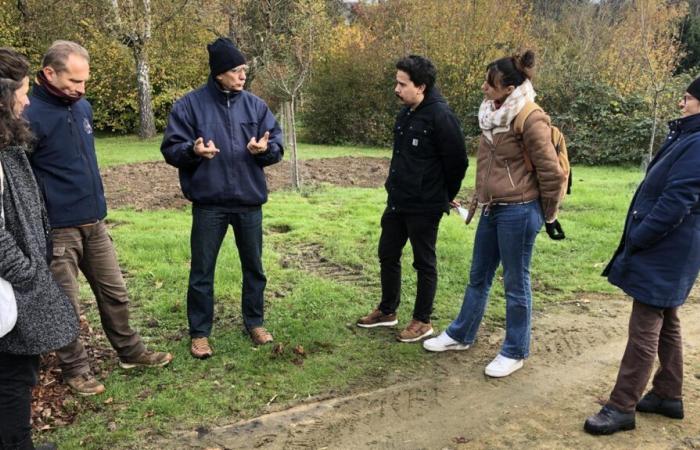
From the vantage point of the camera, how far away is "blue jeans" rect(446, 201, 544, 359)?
382cm

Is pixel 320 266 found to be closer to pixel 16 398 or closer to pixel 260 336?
pixel 260 336

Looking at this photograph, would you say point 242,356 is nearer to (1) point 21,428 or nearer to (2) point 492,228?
(1) point 21,428

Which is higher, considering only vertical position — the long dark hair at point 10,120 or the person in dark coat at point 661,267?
the long dark hair at point 10,120

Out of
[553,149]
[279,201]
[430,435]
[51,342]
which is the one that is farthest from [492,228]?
[279,201]

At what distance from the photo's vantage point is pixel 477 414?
141 inches

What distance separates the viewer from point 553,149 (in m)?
3.65

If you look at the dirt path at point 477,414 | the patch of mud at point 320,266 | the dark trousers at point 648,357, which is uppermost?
the dark trousers at point 648,357

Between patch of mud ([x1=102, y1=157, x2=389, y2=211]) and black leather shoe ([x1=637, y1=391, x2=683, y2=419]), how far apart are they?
7596mm

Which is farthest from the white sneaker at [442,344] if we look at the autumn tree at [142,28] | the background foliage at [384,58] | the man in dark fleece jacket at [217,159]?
the autumn tree at [142,28]

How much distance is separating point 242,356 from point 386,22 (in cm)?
2059

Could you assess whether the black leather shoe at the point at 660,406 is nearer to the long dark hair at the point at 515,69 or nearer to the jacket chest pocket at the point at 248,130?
the long dark hair at the point at 515,69

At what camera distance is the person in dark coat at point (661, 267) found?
3.03 meters

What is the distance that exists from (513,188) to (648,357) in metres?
1.27

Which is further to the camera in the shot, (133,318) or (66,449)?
(133,318)
